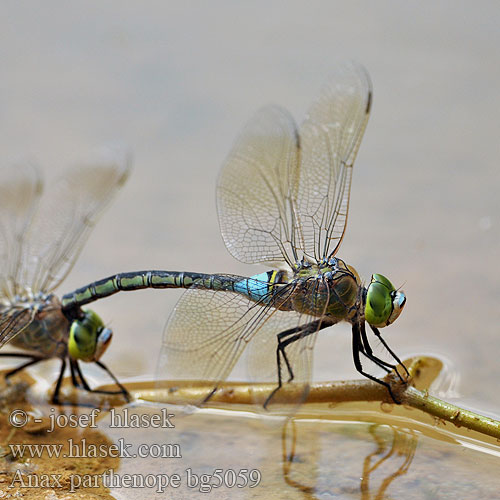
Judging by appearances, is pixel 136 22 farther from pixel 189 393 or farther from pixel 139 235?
pixel 189 393

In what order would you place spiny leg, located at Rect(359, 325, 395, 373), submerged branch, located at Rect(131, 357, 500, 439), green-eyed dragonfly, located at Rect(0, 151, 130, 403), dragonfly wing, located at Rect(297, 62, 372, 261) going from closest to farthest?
submerged branch, located at Rect(131, 357, 500, 439) → spiny leg, located at Rect(359, 325, 395, 373) → dragonfly wing, located at Rect(297, 62, 372, 261) → green-eyed dragonfly, located at Rect(0, 151, 130, 403)

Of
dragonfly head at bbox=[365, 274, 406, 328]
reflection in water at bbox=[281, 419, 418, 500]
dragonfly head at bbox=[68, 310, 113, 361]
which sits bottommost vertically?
reflection in water at bbox=[281, 419, 418, 500]

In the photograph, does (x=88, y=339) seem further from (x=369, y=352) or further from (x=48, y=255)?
(x=369, y=352)

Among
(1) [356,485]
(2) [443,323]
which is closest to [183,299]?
(1) [356,485]

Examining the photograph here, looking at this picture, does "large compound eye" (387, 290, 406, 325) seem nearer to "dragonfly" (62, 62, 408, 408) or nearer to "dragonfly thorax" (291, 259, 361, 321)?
"dragonfly" (62, 62, 408, 408)

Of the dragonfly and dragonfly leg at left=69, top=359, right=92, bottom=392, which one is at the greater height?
the dragonfly

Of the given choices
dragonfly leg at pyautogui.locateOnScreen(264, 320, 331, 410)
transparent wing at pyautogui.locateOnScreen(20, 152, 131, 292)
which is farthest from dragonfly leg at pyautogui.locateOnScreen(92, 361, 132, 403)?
dragonfly leg at pyautogui.locateOnScreen(264, 320, 331, 410)

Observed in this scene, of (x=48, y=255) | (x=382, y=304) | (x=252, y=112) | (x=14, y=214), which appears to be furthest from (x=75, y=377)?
(x=252, y=112)
